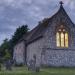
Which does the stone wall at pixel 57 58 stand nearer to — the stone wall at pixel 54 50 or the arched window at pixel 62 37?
→ the stone wall at pixel 54 50

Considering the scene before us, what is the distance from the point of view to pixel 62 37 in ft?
185

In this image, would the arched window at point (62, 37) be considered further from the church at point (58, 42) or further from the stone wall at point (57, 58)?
the stone wall at point (57, 58)

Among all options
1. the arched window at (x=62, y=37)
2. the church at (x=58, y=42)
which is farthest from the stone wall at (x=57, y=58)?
the arched window at (x=62, y=37)

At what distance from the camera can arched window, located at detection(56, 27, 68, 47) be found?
185 ft

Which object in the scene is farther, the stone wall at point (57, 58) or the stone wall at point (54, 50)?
the stone wall at point (54, 50)

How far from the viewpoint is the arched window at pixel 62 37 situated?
56.3m

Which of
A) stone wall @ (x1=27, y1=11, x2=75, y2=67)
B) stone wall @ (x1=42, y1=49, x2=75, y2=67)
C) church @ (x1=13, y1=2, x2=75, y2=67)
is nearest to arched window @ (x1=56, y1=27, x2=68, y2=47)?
church @ (x1=13, y1=2, x2=75, y2=67)

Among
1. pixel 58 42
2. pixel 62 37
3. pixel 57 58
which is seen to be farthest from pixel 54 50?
pixel 62 37

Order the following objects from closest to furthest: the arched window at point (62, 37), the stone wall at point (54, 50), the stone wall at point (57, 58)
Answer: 1. the stone wall at point (57, 58)
2. the stone wall at point (54, 50)
3. the arched window at point (62, 37)

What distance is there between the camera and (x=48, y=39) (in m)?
56.5

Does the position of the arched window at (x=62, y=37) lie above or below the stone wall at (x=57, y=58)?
above

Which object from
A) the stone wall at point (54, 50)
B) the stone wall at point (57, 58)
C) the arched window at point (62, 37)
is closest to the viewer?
the stone wall at point (57, 58)

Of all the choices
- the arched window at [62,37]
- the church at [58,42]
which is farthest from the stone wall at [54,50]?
the arched window at [62,37]

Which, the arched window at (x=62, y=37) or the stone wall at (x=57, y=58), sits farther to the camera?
the arched window at (x=62, y=37)
